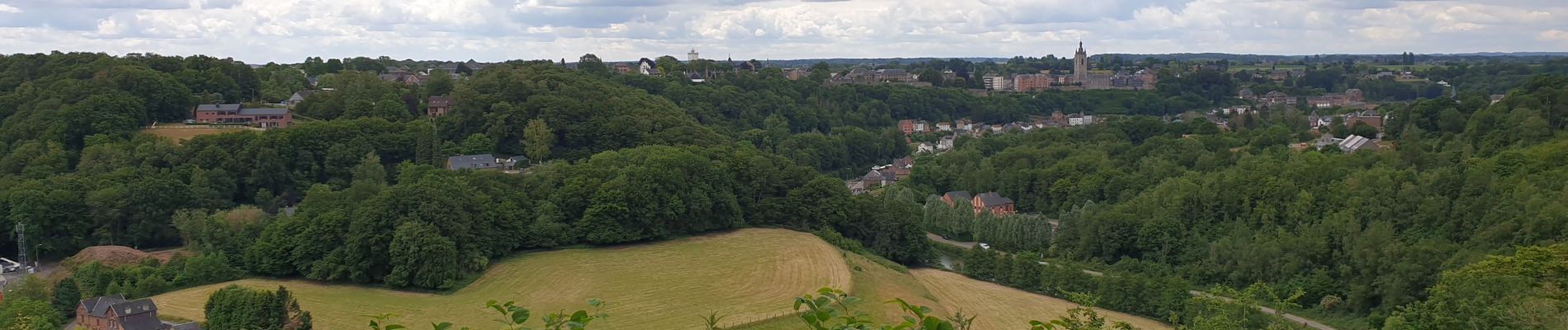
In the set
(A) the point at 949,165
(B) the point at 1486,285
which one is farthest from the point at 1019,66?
(B) the point at 1486,285

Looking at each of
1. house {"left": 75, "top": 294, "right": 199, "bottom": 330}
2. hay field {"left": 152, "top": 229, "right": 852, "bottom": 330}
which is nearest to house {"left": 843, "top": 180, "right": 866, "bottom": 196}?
hay field {"left": 152, "top": 229, "right": 852, "bottom": 330}

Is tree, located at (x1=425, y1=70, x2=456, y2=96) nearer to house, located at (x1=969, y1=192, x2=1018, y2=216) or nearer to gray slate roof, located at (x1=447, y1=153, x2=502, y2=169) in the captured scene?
gray slate roof, located at (x1=447, y1=153, x2=502, y2=169)

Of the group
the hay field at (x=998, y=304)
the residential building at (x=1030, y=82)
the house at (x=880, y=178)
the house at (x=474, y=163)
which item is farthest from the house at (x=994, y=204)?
the residential building at (x=1030, y=82)

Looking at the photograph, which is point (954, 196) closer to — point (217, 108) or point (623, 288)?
point (623, 288)

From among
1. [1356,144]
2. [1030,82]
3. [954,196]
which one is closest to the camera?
[954,196]

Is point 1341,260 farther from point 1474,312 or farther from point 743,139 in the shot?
point 743,139

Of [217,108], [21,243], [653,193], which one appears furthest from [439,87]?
[21,243]

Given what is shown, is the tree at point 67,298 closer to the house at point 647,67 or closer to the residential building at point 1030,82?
the house at point 647,67
